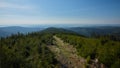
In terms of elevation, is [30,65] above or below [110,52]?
below

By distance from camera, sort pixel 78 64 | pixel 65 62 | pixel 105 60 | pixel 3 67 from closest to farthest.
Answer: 1. pixel 3 67
2. pixel 105 60
3. pixel 78 64
4. pixel 65 62

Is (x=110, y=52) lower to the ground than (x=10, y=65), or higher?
higher

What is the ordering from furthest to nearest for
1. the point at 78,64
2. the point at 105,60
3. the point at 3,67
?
the point at 78,64 → the point at 105,60 → the point at 3,67

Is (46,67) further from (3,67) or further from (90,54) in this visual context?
(90,54)

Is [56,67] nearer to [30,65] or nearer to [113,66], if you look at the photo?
[30,65]

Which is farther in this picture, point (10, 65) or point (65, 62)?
point (65, 62)

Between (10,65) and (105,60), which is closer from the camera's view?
(10,65)

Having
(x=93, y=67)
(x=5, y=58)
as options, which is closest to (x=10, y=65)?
(x=5, y=58)

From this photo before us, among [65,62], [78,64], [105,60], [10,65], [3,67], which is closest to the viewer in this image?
[3,67]

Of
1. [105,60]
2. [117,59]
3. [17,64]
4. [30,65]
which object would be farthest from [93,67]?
[17,64]
